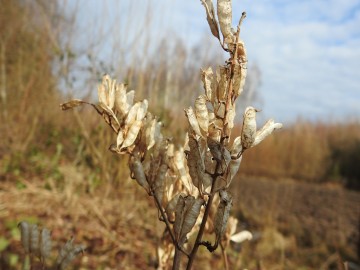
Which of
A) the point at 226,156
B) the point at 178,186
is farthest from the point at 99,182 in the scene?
the point at 226,156

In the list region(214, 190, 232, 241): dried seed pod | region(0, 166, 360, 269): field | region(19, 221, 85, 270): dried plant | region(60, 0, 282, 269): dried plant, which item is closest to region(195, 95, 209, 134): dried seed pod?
region(60, 0, 282, 269): dried plant

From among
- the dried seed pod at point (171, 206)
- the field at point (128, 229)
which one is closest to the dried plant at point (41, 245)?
the dried seed pod at point (171, 206)

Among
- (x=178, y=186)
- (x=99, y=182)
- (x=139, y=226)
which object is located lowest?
(x=139, y=226)

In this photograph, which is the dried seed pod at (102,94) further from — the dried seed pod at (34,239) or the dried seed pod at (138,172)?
the dried seed pod at (34,239)

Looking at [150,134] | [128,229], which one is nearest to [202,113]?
[150,134]

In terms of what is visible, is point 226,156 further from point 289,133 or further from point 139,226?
point 289,133

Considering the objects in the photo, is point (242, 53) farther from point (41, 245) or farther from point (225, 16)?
point (41, 245)
